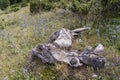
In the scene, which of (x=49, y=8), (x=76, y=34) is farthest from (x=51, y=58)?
(x=49, y=8)

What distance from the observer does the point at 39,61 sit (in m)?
6.21

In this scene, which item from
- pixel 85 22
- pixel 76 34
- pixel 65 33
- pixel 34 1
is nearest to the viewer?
pixel 65 33

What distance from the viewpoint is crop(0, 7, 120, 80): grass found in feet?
18.6

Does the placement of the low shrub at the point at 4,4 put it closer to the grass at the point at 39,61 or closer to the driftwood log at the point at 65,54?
the grass at the point at 39,61

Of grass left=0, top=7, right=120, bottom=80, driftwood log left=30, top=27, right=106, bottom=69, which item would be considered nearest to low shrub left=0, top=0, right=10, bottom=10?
grass left=0, top=7, right=120, bottom=80

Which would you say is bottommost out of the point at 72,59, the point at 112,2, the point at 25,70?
the point at 25,70

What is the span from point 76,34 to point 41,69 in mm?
1715

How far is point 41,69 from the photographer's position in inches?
236

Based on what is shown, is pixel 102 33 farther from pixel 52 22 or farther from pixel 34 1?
pixel 34 1

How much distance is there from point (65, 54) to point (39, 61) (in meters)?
0.67

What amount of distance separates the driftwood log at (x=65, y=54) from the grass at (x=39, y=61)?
0.14 metres

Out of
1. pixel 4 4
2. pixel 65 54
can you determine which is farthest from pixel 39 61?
pixel 4 4

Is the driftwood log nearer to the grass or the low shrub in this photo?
the grass

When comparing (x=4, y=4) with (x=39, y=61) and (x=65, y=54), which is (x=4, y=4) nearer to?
(x=39, y=61)
